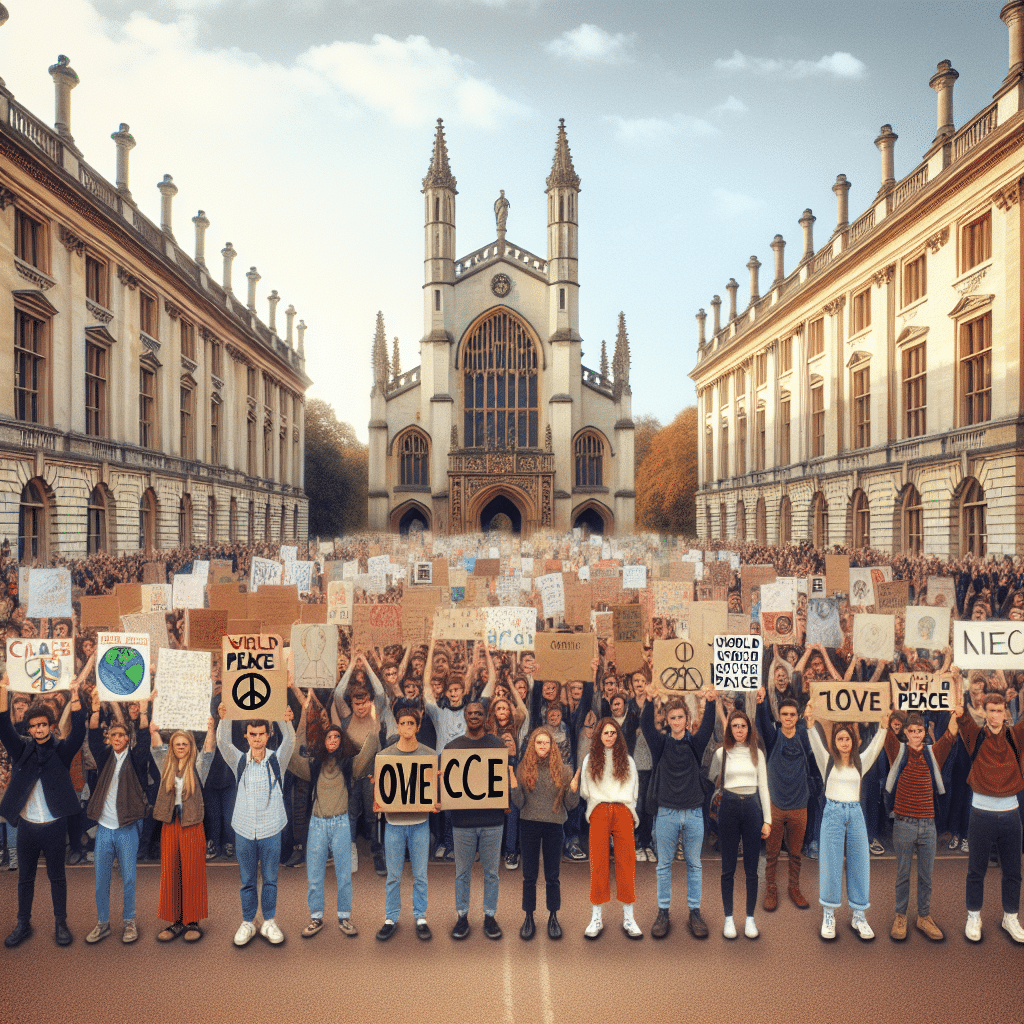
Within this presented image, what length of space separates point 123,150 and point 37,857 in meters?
30.3

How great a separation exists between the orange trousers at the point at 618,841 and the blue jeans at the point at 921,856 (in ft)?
6.41

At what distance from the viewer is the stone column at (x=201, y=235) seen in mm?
39719

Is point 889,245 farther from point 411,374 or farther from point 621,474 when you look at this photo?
point 411,374

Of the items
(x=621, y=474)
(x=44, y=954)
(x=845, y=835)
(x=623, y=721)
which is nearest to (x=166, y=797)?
(x=44, y=954)

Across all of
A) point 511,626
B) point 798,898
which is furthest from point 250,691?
point 798,898

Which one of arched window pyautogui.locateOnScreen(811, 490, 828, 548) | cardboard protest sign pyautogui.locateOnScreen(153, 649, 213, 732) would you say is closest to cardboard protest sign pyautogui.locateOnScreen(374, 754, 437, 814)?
cardboard protest sign pyautogui.locateOnScreen(153, 649, 213, 732)

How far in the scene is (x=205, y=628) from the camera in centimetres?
914

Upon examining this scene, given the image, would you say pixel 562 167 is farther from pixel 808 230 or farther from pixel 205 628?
pixel 205 628

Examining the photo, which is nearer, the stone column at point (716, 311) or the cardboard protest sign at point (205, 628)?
the cardboard protest sign at point (205, 628)

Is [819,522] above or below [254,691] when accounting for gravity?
above

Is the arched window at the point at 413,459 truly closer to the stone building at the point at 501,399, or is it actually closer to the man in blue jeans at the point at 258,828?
the stone building at the point at 501,399

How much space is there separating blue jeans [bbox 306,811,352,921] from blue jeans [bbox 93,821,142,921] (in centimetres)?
128

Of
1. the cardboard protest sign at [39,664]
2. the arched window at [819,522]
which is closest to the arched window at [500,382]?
the arched window at [819,522]

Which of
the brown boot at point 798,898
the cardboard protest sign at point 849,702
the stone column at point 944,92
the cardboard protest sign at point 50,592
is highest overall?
the stone column at point 944,92
